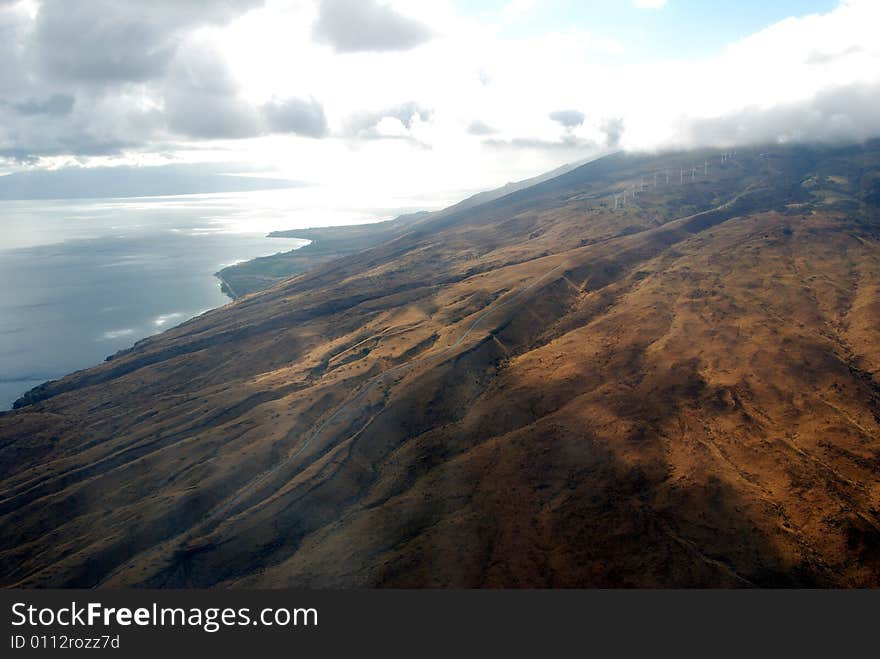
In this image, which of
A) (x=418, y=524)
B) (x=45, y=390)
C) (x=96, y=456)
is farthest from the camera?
(x=45, y=390)

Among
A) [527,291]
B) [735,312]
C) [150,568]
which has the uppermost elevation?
[527,291]

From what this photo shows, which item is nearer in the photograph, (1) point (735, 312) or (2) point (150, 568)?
(2) point (150, 568)

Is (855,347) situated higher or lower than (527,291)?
lower

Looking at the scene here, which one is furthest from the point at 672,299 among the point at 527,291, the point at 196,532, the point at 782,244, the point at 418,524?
the point at 196,532

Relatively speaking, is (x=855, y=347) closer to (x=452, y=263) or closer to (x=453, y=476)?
(x=453, y=476)

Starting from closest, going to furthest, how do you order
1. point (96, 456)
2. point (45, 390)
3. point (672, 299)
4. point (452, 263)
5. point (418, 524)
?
point (418, 524)
point (96, 456)
point (672, 299)
point (45, 390)
point (452, 263)

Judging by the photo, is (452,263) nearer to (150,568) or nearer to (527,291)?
(527,291)
